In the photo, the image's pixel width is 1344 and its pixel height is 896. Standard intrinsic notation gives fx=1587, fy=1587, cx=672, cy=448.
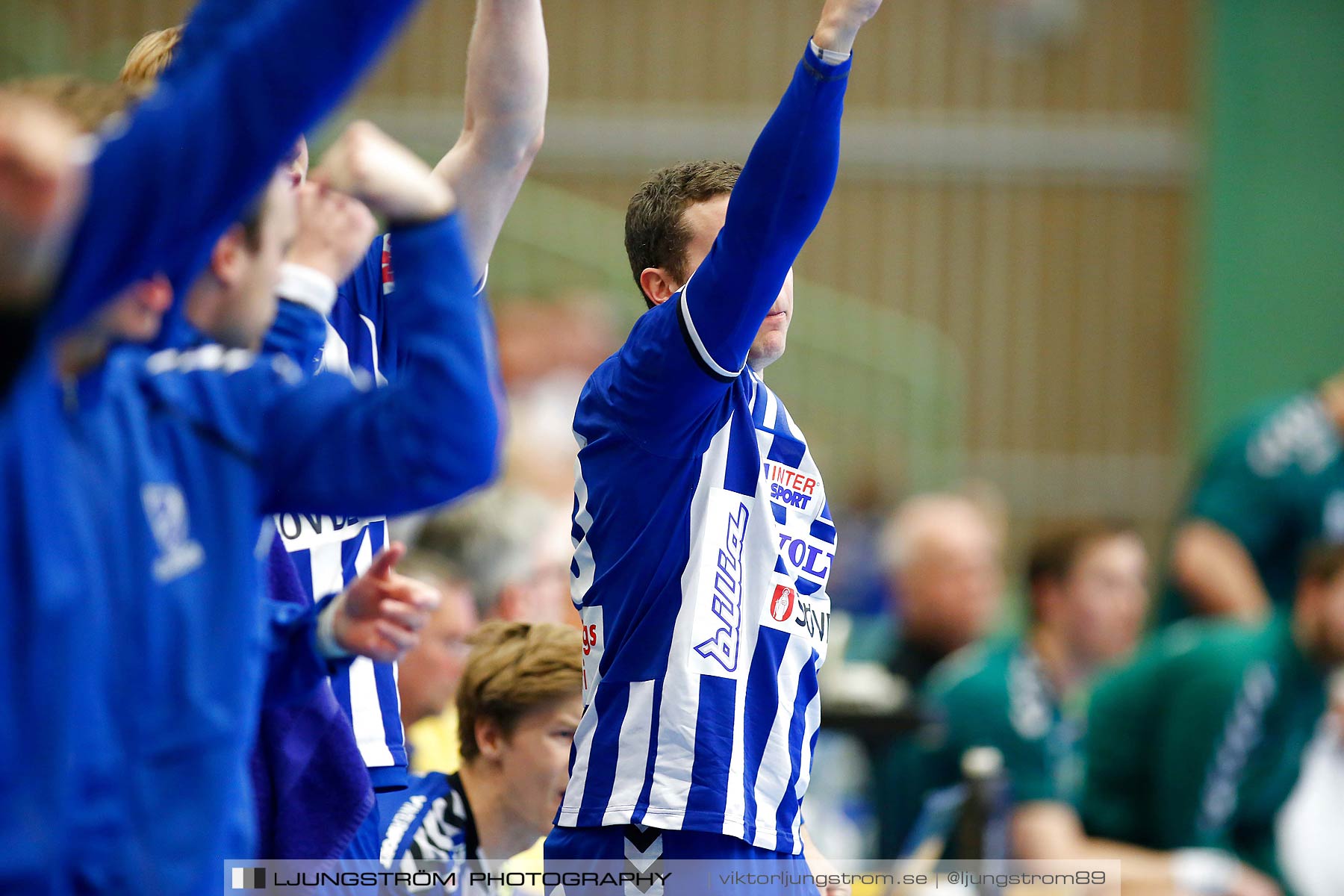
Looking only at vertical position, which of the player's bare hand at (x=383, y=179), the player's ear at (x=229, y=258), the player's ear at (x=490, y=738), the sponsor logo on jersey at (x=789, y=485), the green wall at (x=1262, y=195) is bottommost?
the player's ear at (x=490, y=738)

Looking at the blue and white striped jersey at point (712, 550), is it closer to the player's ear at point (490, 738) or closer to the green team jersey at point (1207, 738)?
the player's ear at point (490, 738)

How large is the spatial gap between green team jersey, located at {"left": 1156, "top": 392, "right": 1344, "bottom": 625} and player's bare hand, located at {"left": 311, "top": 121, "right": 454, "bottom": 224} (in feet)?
20.0

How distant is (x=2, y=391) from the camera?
1567 millimetres

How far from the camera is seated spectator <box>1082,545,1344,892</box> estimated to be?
598cm

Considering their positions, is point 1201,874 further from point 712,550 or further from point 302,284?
point 302,284

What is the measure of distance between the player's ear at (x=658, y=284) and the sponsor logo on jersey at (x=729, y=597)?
1.28ft

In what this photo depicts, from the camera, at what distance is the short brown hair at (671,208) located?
2.62 m

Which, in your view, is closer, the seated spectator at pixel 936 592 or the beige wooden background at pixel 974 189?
the seated spectator at pixel 936 592

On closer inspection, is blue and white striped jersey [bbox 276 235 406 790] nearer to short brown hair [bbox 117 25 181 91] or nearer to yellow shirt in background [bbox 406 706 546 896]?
short brown hair [bbox 117 25 181 91]

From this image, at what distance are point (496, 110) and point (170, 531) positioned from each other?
1.38 meters

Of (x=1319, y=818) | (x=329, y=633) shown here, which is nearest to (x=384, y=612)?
(x=329, y=633)

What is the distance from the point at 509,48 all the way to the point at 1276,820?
15.9 feet

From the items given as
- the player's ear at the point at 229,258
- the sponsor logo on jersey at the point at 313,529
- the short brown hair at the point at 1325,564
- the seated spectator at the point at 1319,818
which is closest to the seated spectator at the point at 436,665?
the sponsor logo on jersey at the point at 313,529

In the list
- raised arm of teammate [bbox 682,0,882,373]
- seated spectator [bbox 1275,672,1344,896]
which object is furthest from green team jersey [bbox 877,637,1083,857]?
raised arm of teammate [bbox 682,0,882,373]
